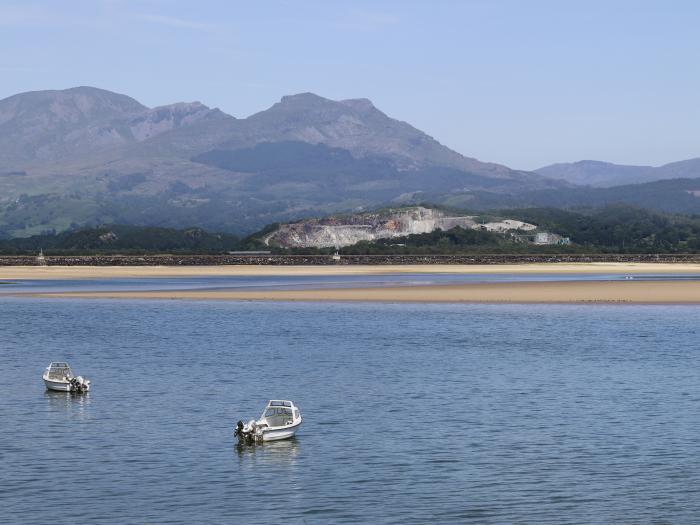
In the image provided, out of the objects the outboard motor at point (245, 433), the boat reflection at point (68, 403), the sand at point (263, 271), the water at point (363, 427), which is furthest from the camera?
the sand at point (263, 271)

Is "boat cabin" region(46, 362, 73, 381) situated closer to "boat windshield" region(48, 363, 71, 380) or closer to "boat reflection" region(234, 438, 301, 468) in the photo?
"boat windshield" region(48, 363, 71, 380)

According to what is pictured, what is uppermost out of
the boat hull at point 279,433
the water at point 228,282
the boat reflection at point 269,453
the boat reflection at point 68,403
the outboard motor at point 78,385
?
the water at point 228,282

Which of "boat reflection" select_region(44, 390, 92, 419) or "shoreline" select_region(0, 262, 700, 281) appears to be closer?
"boat reflection" select_region(44, 390, 92, 419)

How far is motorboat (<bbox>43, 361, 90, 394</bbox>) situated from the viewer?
47.3 m

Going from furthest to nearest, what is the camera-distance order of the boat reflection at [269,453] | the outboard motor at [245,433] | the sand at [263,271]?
the sand at [263,271] < the outboard motor at [245,433] < the boat reflection at [269,453]

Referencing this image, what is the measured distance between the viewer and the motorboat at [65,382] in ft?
155

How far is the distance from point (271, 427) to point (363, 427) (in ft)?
12.8

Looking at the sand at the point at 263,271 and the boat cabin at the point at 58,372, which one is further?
the sand at the point at 263,271

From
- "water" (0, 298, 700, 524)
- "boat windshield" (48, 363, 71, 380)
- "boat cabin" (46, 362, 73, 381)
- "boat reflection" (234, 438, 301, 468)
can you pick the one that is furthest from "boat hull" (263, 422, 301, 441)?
"boat windshield" (48, 363, 71, 380)

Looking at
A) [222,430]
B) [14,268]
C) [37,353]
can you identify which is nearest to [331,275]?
[14,268]

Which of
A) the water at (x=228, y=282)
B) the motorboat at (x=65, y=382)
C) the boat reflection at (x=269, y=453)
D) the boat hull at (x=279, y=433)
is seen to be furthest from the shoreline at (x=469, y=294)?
the boat reflection at (x=269, y=453)

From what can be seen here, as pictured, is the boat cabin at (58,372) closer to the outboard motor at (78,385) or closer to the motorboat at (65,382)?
the motorboat at (65,382)

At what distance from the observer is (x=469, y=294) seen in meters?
108

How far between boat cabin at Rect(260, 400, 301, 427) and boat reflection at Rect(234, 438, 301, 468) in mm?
729
